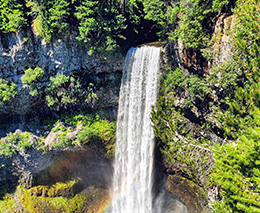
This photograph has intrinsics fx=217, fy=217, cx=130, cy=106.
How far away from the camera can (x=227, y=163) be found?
8203 mm

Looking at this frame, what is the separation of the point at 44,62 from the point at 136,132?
369 inches

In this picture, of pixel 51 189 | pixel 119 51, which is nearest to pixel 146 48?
pixel 119 51

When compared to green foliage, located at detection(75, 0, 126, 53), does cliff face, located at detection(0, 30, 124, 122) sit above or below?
below

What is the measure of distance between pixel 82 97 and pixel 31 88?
4092 millimetres

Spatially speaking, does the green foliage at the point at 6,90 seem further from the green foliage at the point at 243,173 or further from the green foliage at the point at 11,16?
the green foliage at the point at 243,173

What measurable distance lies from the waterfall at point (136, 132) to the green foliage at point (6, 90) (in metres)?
8.65

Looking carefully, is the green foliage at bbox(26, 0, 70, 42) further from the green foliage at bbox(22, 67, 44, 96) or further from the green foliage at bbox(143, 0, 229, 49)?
the green foliage at bbox(143, 0, 229, 49)

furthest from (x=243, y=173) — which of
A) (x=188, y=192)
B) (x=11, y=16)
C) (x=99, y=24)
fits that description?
(x=11, y=16)

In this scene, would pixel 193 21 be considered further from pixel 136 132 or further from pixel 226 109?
pixel 136 132

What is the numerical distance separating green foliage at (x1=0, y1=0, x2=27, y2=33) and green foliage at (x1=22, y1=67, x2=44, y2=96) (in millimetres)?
3293

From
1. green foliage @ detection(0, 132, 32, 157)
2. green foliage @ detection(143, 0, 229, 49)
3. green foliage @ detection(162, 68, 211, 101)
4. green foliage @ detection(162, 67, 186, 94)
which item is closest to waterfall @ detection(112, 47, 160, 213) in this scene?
green foliage @ detection(162, 67, 186, 94)

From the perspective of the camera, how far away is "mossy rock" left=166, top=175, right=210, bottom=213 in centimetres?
1437

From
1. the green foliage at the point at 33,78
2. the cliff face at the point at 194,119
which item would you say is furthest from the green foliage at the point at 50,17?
the cliff face at the point at 194,119

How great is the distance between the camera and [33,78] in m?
17.2
